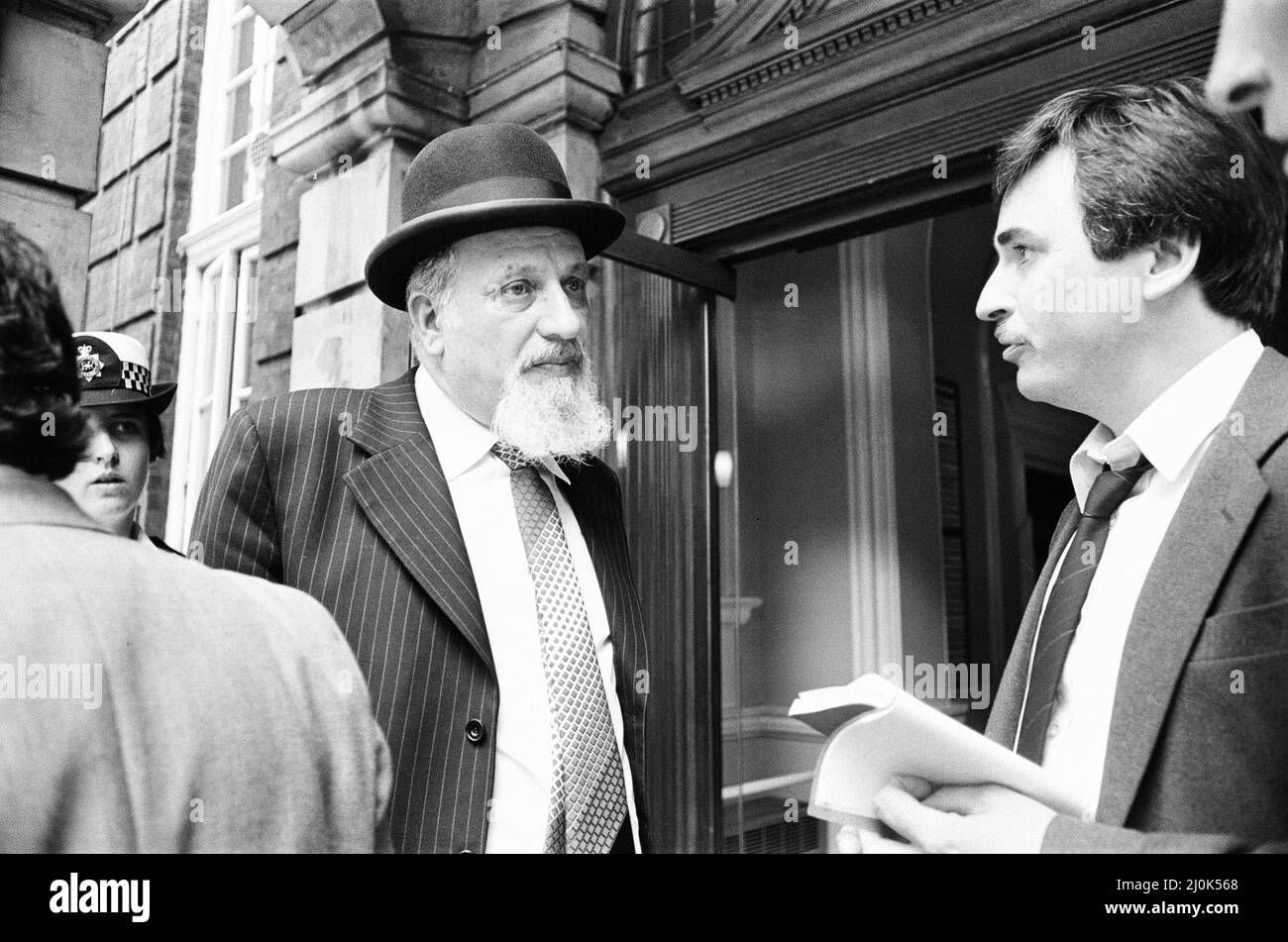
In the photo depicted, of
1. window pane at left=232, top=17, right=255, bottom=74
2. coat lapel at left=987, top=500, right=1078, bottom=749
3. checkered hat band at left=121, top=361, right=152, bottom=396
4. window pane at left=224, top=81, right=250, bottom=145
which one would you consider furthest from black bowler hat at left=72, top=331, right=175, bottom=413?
window pane at left=232, top=17, right=255, bottom=74

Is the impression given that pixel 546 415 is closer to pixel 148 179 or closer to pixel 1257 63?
pixel 1257 63

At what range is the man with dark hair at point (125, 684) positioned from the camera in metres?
0.84

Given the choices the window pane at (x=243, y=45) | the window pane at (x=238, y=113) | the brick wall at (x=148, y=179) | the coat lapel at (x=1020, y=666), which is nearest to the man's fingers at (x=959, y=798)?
the coat lapel at (x=1020, y=666)

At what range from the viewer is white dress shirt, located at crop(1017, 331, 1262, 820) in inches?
41.9

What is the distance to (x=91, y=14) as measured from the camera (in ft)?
5.03

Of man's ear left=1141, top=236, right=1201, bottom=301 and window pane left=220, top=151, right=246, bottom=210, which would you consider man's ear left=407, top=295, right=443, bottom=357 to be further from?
window pane left=220, top=151, right=246, bottom=210

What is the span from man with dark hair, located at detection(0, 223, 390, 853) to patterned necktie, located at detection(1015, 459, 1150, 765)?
77 centimetres

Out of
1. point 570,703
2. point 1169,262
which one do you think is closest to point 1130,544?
point 1169,262

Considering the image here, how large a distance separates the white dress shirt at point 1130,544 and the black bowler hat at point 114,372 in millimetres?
1301
